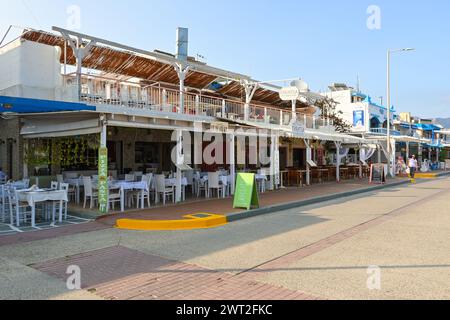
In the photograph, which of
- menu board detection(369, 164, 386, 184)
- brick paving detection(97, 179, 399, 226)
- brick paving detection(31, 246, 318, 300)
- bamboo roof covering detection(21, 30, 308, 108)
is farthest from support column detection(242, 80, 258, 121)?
brick paving detection(31, 246, 318, 300)

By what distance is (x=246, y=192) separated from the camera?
430 inches

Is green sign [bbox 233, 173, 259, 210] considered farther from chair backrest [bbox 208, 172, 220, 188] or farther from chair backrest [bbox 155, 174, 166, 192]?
chair backrest [bbox 208, 172, 220, 188]

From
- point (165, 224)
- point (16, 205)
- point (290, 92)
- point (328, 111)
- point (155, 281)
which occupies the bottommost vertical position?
point (155, 281)

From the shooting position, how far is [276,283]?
4867 millimetres

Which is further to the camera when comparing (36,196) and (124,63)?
(124,63)

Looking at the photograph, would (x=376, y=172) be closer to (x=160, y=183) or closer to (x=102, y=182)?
(x=160, y=183)

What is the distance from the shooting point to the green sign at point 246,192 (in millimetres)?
10812

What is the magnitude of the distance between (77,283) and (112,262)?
1.07 meters

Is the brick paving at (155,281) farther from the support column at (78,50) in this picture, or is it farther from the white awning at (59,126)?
the support column at (78,50)

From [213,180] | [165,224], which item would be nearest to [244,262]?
[165,224]

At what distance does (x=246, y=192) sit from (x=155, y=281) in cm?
617

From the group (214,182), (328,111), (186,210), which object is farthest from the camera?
(328,111)

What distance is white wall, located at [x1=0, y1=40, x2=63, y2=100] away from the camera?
13820 millimetres
